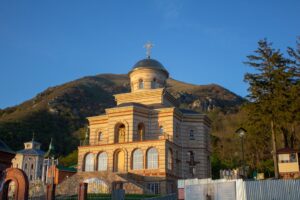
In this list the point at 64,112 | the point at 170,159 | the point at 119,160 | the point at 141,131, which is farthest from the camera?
the point at 64,112

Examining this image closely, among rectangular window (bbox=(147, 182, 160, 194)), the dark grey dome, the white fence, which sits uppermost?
the dark grey dome

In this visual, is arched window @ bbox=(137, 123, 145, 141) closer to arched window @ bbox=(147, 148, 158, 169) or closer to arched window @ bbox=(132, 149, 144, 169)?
arched window @ bbox=(132, 149, 144, 169)

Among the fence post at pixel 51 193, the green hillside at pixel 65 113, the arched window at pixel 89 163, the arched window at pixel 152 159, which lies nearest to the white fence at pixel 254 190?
the fence post at pixel 51 193

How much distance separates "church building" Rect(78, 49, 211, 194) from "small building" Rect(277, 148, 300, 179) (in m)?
9.77

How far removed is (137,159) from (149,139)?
370 centimetres

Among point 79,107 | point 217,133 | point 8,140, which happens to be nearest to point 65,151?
point 8,140

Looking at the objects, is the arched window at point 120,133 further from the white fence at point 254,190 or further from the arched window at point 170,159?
the white fence at point 254,190

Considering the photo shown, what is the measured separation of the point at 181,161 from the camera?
37.5 meters

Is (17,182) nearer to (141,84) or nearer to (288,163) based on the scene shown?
(288,163)

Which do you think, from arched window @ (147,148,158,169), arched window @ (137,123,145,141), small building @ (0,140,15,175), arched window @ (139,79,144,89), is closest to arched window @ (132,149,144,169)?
arched window @ (147,148,158,169)

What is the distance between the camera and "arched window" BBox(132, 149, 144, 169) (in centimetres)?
3409

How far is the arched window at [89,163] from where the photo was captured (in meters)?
36.9

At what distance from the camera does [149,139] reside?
37531 millimetres

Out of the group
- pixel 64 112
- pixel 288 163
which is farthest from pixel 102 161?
pixel 64 112
